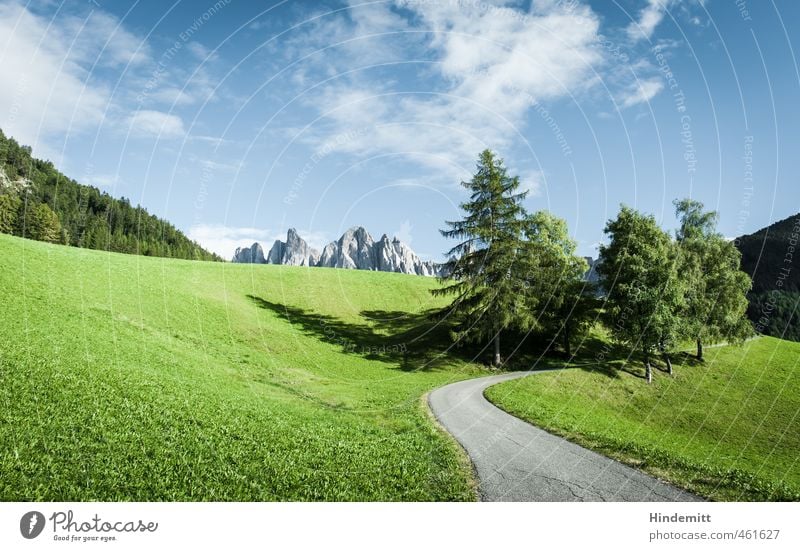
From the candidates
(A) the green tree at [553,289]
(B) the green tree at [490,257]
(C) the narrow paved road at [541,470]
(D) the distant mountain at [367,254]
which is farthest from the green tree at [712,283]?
(D) the distant mountain at [367,254]

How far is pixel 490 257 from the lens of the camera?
35.9 metres

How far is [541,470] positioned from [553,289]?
31026 mm

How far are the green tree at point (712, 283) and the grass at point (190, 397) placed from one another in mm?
23799

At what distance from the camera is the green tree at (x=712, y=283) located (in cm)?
3961

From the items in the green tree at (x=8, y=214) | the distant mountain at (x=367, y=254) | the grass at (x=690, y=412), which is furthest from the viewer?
the distant mountain at (x=367, y=254)

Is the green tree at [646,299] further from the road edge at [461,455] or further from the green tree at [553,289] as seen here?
the road edge at [461,455]

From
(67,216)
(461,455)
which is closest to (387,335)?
(461,455)

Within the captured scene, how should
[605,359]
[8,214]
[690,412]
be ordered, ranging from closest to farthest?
[690,412] → [605,359] → [8,214]

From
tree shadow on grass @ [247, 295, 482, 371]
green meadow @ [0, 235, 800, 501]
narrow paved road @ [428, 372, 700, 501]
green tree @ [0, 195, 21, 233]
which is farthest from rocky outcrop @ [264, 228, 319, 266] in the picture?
narrow paved road @ [428, 372, 700, 501]

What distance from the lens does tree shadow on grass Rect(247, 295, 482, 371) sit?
3875 cm

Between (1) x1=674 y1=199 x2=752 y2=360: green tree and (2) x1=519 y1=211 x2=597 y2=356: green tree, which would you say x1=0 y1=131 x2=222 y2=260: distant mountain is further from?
(1) x1=674 y1=199 x2=752 y2=360: green tree

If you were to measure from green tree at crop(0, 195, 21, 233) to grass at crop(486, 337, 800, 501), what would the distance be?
109529 millimetres

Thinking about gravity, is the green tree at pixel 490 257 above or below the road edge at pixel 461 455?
above
